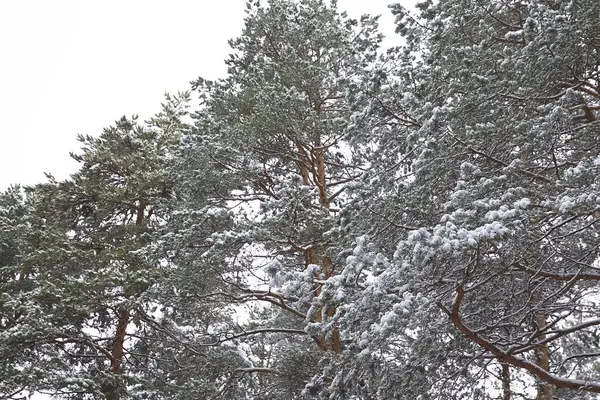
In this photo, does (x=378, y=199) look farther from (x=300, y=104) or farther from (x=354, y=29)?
(x=354, y=29)

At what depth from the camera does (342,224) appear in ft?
18.4

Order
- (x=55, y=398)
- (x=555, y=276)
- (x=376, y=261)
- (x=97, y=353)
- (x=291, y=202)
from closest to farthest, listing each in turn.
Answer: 1. (x=376, y=261)
2. (x=555, y=276)
3. (x=291, y=202)
4. (x=55, y=398)
5. (x=97, y=353)

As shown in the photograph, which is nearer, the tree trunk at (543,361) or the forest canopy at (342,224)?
the forest canopy at (342,224)

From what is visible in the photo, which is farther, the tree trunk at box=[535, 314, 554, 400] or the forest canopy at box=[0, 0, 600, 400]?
the tree trunk at box=[535, 314, 554, 400]

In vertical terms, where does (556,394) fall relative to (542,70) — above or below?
below

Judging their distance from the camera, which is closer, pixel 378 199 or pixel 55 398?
pixel 378 199

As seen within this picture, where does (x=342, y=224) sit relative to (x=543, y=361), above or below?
above

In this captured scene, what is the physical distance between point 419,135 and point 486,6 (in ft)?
6.02

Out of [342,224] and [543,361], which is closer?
[342,224]

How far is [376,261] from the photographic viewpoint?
447 centimetres

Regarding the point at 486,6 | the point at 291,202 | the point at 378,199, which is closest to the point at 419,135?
the point at 378,199

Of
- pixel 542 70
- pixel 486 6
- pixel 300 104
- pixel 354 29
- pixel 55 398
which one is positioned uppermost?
pixel 354 29

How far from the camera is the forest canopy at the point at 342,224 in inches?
183

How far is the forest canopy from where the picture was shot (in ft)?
15.2
